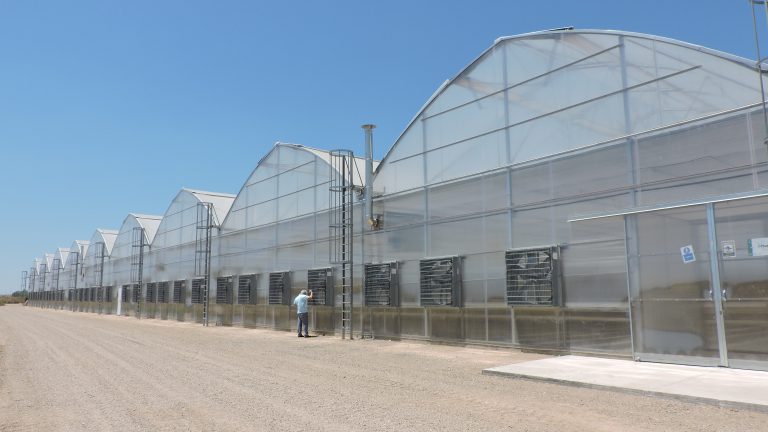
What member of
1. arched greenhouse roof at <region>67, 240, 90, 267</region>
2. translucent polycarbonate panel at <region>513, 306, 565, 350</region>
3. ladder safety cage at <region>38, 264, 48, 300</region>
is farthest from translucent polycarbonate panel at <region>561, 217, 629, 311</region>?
ladder safety cage at <region>38, 264, 48, 300</region>

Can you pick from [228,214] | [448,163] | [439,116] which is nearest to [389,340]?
[448,163]

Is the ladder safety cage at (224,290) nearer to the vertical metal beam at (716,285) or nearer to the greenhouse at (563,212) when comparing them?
the greenhouse at (563,212)

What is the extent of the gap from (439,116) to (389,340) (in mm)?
7461

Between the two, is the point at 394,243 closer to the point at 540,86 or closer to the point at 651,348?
the point at 540,86

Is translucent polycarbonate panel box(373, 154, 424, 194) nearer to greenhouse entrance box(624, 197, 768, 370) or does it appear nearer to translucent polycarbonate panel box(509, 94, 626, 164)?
translucent polycarbonate panel box(509, 94, 626, 164)

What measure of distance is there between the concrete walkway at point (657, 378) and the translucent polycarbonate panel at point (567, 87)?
6.19m

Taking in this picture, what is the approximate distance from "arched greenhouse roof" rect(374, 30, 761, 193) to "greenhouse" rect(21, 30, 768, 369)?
1.5 inches

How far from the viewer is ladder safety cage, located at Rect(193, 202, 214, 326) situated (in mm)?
30172

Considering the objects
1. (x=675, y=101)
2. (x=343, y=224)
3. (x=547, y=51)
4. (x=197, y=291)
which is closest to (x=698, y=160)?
(x=675, y=101)

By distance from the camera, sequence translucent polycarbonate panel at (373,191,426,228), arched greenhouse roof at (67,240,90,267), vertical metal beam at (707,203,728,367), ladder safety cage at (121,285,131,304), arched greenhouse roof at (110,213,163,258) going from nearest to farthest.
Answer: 1. vertical metal beam at (707,203,728,367)
2. translucent polycarbonate panel at (373,191,426,228)
3. arched greenhouse roof at (110,213,163,258)
4. ladder safety cage at (121,285,131,304)
5. arched greenhouse roof at (67,240,90,267)

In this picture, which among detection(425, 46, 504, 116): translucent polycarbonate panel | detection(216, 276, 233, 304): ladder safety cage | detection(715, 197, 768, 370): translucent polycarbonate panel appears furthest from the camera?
detection(216, 276, 233, 304): ladder safety cage

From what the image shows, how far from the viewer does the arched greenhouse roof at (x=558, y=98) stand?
11.5m

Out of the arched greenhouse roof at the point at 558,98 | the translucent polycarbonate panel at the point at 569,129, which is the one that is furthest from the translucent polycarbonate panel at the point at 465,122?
the translucent polycarbonate panel at the point at 569,129

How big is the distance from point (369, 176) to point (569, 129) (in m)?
7.89
